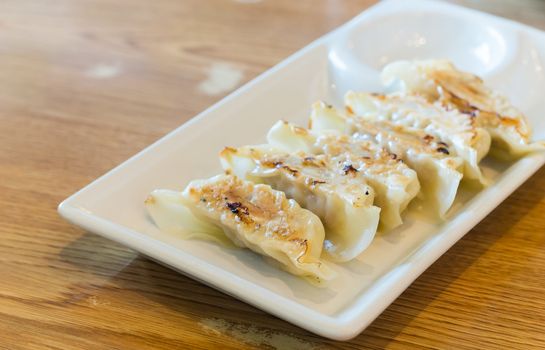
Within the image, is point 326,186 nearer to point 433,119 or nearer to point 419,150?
point 419,150

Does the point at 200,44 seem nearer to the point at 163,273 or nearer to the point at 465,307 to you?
the point at 163,273

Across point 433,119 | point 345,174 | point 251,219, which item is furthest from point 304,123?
point 251,219

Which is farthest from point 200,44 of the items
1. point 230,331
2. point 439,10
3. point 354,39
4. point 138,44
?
point 230,331

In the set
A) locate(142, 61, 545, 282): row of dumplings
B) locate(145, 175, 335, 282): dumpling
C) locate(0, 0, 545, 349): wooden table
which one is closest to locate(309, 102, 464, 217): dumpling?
locate(142, 61, 545, 282): row of dumplings

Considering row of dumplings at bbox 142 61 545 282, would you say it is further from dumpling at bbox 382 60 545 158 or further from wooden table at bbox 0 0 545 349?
wooden table at bbox 0 0 545 349

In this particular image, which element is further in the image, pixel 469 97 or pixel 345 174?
pixel 469 97
